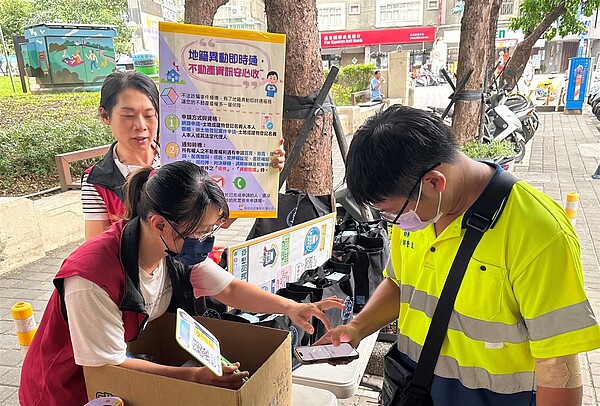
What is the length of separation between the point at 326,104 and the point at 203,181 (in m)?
1.73

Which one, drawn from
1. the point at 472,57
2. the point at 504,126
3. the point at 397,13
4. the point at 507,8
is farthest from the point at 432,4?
the point at 472,57

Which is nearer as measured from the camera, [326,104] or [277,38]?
[277,38]

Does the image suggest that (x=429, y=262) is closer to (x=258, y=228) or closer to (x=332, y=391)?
(x=332, y=391)

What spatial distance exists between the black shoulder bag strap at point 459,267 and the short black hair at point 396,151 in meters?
0.13

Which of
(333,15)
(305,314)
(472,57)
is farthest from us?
(333,15)

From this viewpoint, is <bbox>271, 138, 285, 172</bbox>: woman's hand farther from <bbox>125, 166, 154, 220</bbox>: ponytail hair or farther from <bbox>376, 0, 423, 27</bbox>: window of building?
<bbox>376, 0, 423, 27</bbox>: window of building

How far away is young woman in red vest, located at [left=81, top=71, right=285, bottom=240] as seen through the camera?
1922mm

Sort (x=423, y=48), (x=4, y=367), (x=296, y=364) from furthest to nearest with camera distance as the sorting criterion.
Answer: (x=423, y=48) → (x=4, y=367) → (x=296, y=364)

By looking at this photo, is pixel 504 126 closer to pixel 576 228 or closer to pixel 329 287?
pixel 576 228

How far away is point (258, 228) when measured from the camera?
2.78m

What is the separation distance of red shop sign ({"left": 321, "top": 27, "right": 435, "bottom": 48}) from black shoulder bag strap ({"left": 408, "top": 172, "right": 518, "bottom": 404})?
33.4 meters

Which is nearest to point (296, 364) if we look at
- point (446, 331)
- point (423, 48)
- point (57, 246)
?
point (446, 331)

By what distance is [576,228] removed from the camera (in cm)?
539

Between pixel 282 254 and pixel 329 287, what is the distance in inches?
11.2
